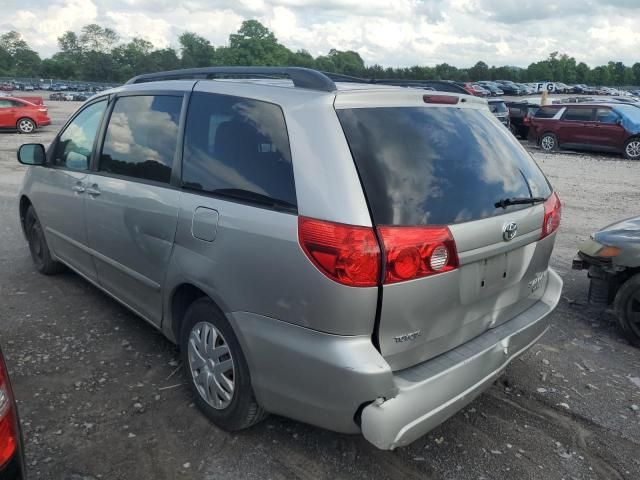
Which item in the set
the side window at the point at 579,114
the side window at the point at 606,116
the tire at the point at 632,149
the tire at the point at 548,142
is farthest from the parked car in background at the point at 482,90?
the tire at the point at 632,149

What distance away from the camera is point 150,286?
3.32 metres

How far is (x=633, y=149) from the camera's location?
1628 centimetres

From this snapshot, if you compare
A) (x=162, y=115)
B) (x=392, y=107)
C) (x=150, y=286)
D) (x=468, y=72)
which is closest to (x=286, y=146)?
(x=392, y=107)

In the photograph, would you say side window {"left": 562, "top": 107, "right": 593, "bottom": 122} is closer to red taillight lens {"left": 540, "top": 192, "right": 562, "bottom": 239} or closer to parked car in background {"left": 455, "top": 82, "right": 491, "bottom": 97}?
parked car in background {"left": 455, "top": 82, "right": 491, "bottom": 97}

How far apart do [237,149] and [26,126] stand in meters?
22.0

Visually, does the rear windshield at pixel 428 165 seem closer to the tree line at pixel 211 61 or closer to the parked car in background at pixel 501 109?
the parked car in background at pixel 501 109

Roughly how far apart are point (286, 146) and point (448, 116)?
0.87 m

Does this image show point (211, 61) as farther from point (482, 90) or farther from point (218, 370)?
point (218, 370)

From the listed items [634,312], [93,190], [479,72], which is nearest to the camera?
[93,190]

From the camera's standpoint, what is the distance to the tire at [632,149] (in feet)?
53.2

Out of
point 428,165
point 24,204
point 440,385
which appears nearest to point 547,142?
point 24,204

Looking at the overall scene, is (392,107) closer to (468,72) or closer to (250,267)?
(250,267)

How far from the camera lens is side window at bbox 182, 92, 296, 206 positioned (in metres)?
2.48

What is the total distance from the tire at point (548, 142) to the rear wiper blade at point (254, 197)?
1794cm
